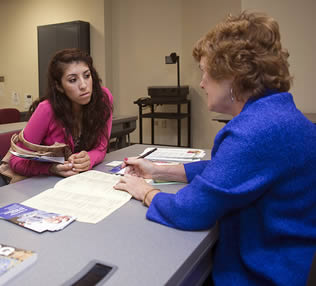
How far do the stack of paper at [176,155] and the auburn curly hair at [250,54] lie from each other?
72 cm

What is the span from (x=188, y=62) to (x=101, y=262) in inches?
183

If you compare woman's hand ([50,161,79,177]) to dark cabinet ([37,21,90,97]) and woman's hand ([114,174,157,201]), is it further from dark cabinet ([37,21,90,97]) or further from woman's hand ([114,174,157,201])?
dark cabinet ([37,21,90,97])

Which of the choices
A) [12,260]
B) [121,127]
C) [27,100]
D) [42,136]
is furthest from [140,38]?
[12,260]

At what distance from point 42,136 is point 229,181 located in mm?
1023

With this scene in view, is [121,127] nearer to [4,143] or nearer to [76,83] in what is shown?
[4,143]

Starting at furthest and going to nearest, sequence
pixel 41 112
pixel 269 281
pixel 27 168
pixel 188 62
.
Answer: pixel 188 62 → pixel 41 112 → pixel 27 168 → pixel 269 281

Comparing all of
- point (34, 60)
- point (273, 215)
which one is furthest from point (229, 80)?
point (34, 60)

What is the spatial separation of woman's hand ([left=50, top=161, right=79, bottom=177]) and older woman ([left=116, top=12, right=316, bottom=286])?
1.74 feet

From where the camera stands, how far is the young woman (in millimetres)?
1409

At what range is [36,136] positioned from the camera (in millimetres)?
1460

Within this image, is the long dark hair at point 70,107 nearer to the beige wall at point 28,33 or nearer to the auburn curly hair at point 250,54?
the auburn curly hair at point 250,54

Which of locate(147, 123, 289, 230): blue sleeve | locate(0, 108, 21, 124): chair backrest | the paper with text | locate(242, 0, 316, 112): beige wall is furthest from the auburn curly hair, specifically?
locate(242, 0, 316, 112): beige wall

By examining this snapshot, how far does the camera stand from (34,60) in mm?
6301

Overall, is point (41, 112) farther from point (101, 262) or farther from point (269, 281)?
point (269, 281)
